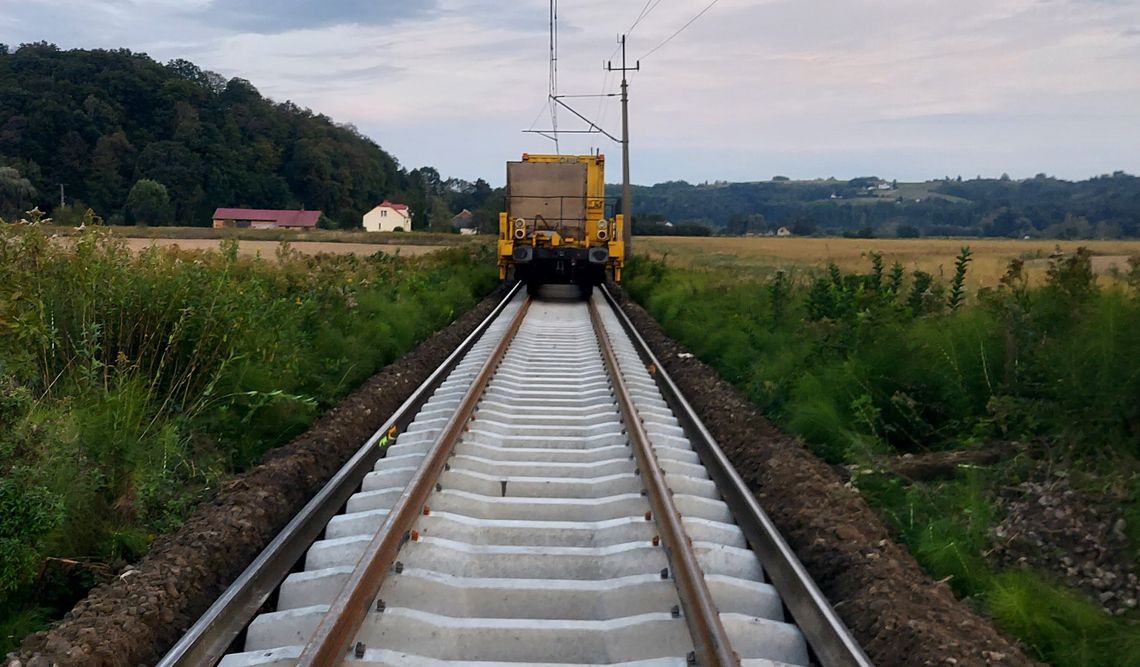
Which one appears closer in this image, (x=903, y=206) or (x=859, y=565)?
(x=859, y=565)

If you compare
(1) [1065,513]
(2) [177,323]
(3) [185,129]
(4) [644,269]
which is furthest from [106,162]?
(1) [1065,513]

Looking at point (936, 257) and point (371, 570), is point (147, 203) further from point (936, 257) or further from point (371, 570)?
point (371, 570)

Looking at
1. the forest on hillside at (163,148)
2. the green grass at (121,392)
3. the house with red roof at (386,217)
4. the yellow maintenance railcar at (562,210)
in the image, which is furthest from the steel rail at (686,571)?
the house with red roof at (386,217)

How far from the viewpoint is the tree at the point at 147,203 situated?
68.3m

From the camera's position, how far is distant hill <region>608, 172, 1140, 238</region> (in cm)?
4269

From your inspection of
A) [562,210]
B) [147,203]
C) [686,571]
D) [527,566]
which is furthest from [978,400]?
[147,203]

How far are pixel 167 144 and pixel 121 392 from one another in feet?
249

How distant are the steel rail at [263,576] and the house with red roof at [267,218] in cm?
7698

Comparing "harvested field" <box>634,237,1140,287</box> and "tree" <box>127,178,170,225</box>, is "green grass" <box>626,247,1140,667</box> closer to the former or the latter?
"harvested field" <box>634,237,1140,287</box>

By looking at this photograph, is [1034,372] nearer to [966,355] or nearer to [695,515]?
[966,355]

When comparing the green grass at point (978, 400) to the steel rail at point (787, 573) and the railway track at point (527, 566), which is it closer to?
the steel rail at point (787, 573)

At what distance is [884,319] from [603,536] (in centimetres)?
559

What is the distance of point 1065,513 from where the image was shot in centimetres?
581

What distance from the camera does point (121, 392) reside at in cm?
698
